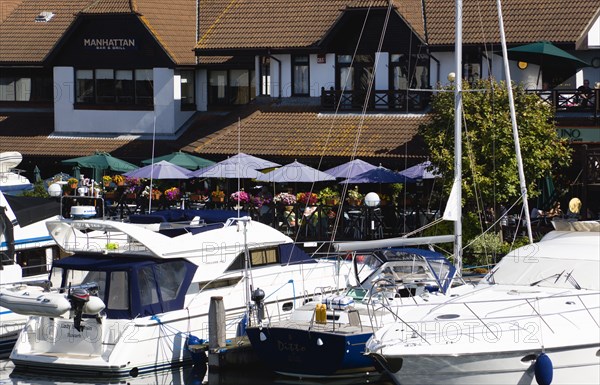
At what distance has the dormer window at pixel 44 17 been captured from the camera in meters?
51.7

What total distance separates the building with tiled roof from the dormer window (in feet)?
0.18

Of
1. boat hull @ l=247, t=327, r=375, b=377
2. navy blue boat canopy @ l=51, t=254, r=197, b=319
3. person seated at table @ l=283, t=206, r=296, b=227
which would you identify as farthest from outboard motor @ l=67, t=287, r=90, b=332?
person seated at table @ l=283, t=206, r=296, b=227

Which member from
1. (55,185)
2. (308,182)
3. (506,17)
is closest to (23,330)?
(55,185)

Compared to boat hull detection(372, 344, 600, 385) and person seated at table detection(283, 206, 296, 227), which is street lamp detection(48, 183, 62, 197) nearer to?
person seated at table detection(283, 206, 296, 227)

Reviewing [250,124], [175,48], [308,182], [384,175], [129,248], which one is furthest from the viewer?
[175,48]

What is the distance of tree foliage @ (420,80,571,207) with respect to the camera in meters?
34.0

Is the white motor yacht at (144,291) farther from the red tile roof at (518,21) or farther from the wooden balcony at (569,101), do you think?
the red tile roof at (518,21)

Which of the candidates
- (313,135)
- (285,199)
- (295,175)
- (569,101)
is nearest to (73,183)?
(295,175)

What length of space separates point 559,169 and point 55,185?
14039 mm

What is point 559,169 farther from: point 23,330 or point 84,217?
point 23,330

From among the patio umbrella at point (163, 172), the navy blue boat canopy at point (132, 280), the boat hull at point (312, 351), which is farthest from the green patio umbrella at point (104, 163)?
the boat hull at point (312, 351)

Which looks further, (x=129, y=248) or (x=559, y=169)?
(x=559, y=169)

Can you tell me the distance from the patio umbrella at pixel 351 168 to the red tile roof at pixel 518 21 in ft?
17.3

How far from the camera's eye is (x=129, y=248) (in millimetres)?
28750
